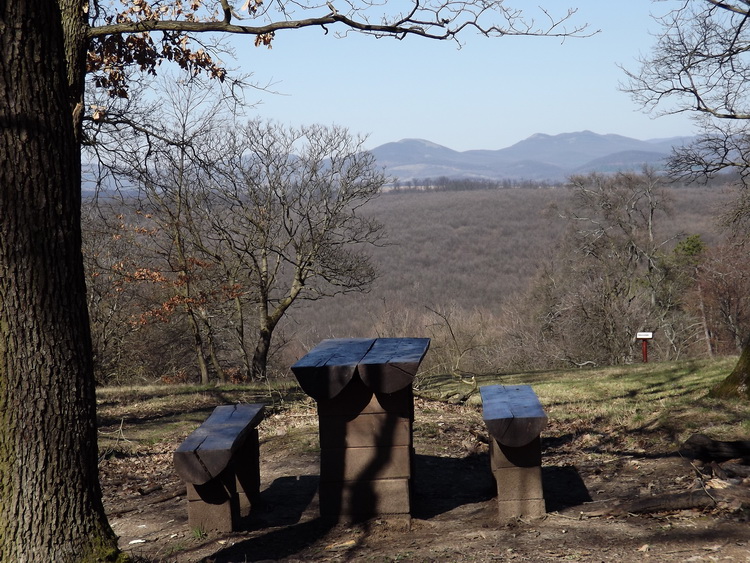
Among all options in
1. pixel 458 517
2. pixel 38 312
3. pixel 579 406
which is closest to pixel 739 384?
pixel 579 406

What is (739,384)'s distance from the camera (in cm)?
743

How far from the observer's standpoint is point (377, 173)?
17297 millimetres

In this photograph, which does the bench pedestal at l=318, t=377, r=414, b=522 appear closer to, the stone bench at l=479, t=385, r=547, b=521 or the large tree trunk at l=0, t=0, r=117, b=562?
the stone bench at l=479, t=385, r=547, b=521

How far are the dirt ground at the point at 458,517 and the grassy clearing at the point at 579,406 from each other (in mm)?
348

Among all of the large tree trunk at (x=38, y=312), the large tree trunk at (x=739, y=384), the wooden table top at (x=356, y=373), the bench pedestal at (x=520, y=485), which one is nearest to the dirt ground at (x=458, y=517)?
the bench pedestal at (x=520, y=485)

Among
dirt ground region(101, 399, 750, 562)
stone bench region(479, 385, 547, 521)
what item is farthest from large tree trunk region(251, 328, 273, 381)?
stone bench region(479, 385, 547, 521)

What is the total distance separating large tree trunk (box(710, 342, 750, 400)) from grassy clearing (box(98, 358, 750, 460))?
0.47 ft

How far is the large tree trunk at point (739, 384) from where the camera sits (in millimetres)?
7355

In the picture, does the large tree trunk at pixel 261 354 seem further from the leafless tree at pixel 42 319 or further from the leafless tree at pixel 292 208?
the leafless tree at pixel 42 319

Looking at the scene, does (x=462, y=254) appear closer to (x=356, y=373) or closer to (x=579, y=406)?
(x=579, y=406)

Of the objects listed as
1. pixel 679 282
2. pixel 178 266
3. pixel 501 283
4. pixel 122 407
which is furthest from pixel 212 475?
pixel 501 283

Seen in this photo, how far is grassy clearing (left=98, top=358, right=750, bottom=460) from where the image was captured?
6957 mm

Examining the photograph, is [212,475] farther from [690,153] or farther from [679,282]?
[679,282]

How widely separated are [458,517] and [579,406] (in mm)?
4172
